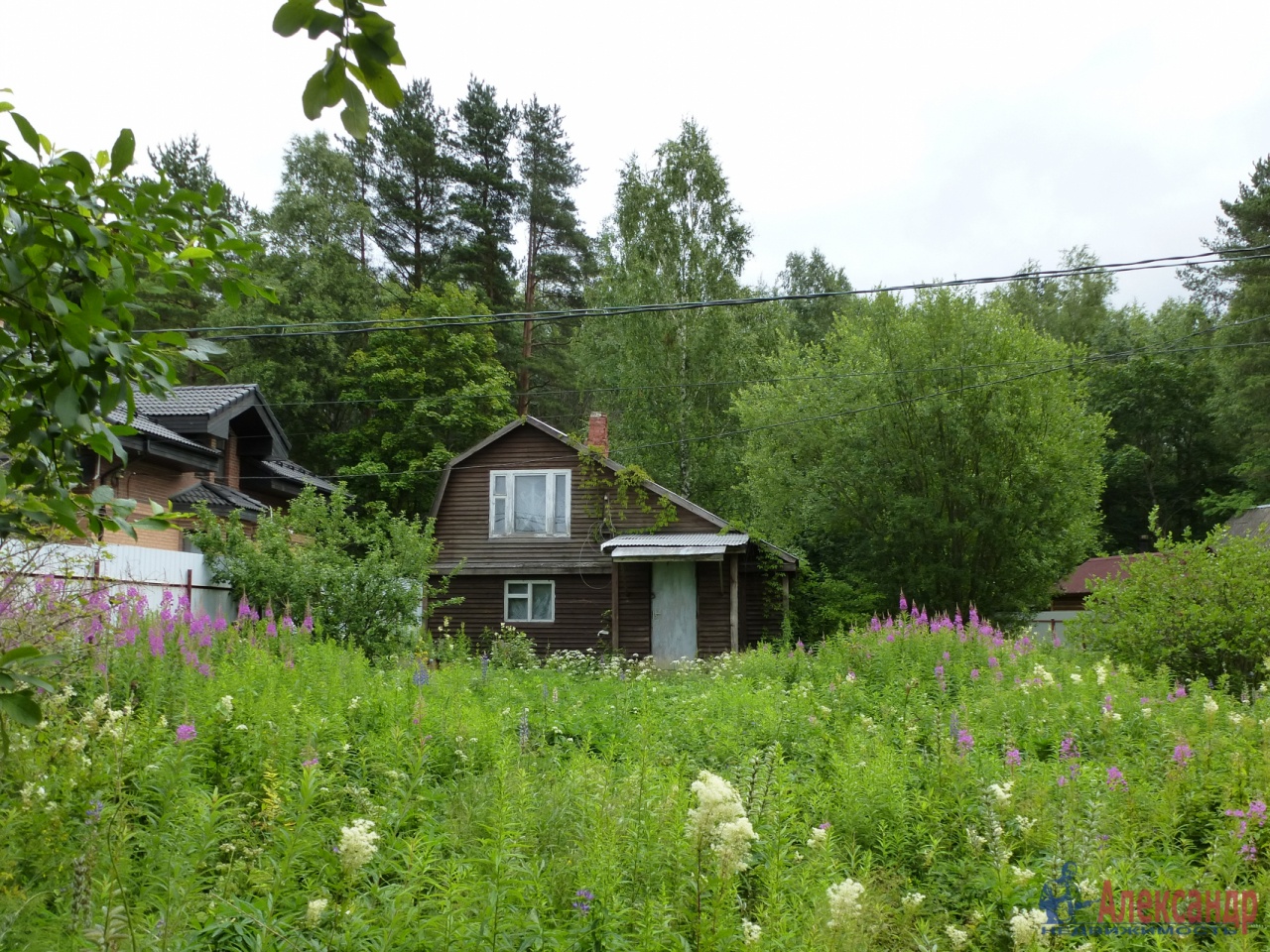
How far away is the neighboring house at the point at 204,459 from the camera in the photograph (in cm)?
1903

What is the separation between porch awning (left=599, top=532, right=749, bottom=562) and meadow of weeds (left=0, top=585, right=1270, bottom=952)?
1219cm

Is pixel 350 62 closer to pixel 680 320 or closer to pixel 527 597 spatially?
pixel 527 597

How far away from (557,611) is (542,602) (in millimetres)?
460

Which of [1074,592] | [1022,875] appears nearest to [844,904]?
[1022,875]

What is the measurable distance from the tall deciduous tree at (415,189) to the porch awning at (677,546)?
2059cm

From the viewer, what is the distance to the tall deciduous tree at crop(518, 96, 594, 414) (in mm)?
39156

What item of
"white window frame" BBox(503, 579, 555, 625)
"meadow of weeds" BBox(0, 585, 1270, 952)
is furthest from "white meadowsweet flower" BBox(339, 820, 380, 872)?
"white window frame" BBox(503, 579, 555, 625)

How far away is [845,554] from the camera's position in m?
24.3

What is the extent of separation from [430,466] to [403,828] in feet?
94.6

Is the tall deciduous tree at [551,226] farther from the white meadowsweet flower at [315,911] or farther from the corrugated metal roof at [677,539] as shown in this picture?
the white meadowsweet flower at [315,911]

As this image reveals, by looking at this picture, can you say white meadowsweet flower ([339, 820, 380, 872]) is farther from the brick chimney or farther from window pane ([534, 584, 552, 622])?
window pane ([534, 584, 552, 622])

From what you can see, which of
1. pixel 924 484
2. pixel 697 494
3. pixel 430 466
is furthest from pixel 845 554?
pixel 430 466

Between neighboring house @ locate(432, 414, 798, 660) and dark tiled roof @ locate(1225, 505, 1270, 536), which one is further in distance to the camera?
dark tiled roof @ locate(1225, 505, 1270, 536)

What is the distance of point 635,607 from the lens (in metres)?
22.4
